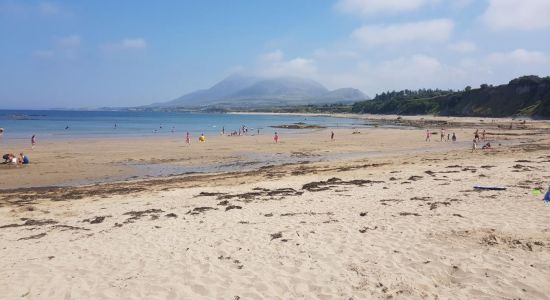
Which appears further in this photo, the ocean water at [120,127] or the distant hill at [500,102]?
the distant hill at [500,102]

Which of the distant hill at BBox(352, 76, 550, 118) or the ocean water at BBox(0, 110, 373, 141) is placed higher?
the distant hill at BBox(352, 76, 550, 118)

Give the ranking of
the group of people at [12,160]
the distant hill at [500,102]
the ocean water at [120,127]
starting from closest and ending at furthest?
1. the group of people at [12,160]
2. the ocean water at [120,127]
3. the distant hill at [500,102]

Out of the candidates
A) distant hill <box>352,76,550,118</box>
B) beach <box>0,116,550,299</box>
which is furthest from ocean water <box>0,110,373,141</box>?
beach <box>0,116,550,299</box>

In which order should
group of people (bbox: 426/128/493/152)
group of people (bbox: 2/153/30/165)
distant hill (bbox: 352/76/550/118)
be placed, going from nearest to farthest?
group of people (bbox: 2/153/30/165)
group of people (bbox: 426/128/493/152)
distant hill (bbox: 352/76/550/118)

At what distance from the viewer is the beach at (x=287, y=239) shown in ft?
20.7

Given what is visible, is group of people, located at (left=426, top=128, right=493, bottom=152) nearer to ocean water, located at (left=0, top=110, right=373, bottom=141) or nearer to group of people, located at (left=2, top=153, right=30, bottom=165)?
ocean water, located at (left=0, top=110, right=373, bottom=141)

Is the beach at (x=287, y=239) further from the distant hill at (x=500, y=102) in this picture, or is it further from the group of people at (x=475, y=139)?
the distant hill at (x=500, y=102)

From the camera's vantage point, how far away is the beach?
6320mm

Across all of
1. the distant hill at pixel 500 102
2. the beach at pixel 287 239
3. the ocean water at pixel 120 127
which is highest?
the distant hill at pixel 500 102

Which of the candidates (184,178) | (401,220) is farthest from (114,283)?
(184,178)

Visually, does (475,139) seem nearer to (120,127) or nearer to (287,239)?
(287,239)

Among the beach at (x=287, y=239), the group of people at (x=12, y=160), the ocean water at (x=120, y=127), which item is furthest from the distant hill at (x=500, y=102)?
the group of people at (x=12, y=160)

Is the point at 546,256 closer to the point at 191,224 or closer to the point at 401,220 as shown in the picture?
the point at 401,220

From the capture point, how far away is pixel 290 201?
41.7ft
